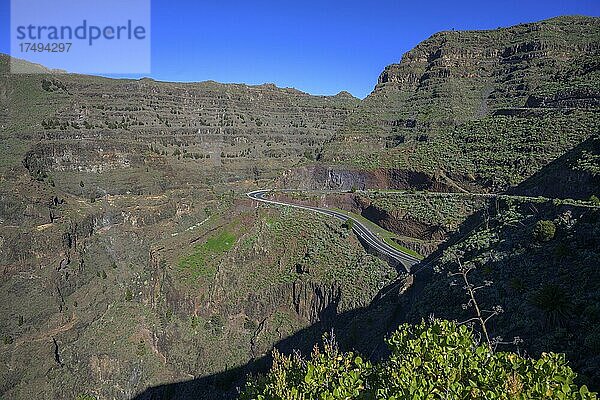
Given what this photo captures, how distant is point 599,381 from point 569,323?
13.0ft

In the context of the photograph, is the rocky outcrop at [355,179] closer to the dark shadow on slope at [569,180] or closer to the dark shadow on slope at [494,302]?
the dark shadow on slope at [569,180]

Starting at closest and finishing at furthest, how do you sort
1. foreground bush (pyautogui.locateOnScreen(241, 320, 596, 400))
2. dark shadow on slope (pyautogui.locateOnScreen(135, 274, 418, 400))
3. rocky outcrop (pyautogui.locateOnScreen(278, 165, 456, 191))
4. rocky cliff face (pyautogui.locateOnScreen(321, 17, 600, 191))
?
foreground bush (pyautogui.locateOnScreen(241, 320, 596, 400))
dark shadow on slope (pyautogui.locateOnScreen(135, 274, 418, 400))
rocky cliff face (pyautogui.locateOnScreen(321, 17, 600, 191))
rocky outcrop (pyautogui.locateOnScreen(278, 165, 456, 191))

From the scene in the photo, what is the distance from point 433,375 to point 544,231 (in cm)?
1575

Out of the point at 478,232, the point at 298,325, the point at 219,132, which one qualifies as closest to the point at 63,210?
the point at 298,325

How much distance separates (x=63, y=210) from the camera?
48219mm

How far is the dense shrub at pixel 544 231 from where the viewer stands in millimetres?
20359

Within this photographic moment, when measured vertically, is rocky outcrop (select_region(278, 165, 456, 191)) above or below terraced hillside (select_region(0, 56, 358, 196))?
below

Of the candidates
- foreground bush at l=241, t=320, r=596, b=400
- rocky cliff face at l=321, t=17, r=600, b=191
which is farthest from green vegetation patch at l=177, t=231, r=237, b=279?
foreground bush at l=241, t=320, r=596, b=400

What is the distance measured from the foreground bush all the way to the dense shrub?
1349 centimetres

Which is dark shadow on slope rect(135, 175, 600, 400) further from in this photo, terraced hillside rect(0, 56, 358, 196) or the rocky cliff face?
terraced hillside rect(0, 56, 358, 196)

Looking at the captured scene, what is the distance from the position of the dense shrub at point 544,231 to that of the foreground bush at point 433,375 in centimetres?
1349

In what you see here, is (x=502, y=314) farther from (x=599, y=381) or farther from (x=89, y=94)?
(x=89, y=94)

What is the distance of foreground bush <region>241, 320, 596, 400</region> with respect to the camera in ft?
24.0

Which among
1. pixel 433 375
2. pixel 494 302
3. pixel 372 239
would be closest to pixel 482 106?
pixel 372 239
